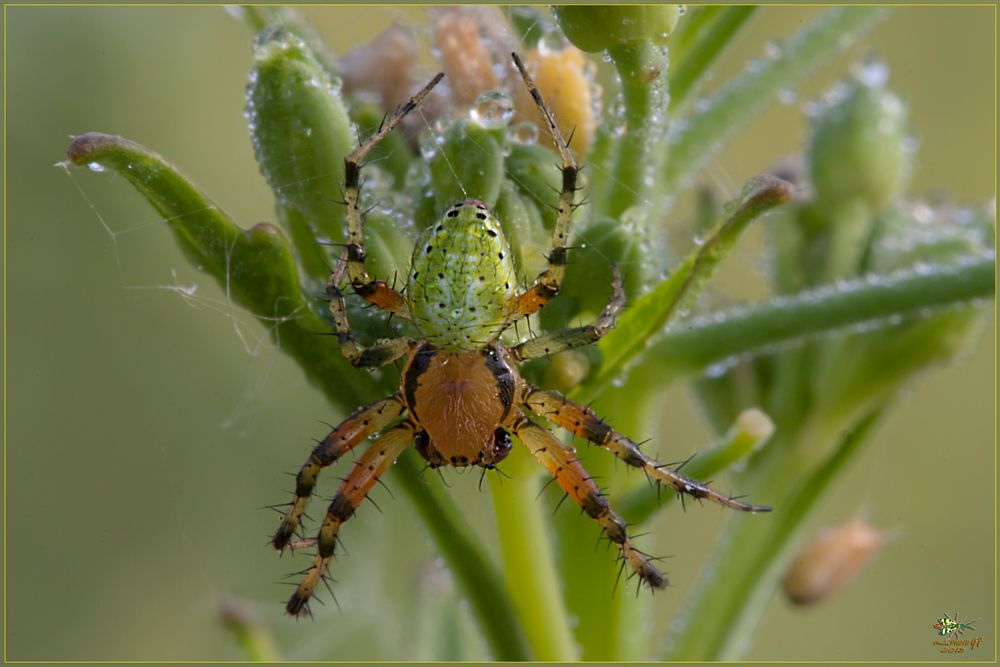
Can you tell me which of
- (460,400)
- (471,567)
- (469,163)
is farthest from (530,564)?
(469,163)

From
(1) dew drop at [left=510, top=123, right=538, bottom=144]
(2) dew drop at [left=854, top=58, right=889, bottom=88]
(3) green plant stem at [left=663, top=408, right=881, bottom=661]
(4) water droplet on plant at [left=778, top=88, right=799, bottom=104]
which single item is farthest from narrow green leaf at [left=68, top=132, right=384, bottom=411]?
(2) dew drop at [left=854, top=58, right=889, bottom=88]

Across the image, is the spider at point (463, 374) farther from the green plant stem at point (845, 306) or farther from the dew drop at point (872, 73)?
the dew drop at point (872, 73)

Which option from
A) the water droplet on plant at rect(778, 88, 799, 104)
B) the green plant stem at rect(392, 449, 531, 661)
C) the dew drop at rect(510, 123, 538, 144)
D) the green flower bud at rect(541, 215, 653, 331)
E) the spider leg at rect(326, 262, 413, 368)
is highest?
the water droplet on plant at rect(778, 88, 799, 104)

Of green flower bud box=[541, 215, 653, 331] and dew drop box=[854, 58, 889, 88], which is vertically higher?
dew drop box=[854, 58, 889, 88]

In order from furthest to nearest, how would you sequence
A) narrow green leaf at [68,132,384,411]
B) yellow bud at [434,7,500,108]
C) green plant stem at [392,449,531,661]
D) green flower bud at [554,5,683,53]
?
yellow bud at [434,7,500,108]
green plant stem at [392,449,531,661]
green flower bud at [554,5,683,53]
narrow green leaf at [68,132,384,411]

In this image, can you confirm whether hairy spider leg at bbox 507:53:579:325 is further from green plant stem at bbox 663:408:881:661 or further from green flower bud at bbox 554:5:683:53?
green plant stem at bbox 663:408:881:661

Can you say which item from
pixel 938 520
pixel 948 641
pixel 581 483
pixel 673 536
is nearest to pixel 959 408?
pixel 938 520

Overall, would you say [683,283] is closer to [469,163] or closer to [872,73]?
[469,163]

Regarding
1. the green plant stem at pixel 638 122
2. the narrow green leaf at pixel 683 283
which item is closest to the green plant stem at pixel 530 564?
the narrow green leaf at pixel 683 283
